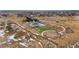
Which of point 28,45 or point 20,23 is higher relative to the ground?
point 20,23

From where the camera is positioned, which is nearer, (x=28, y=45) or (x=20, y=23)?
(x=28, y=45)

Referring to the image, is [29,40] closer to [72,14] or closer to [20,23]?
[20,23]
